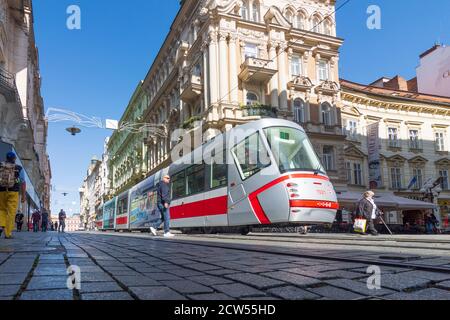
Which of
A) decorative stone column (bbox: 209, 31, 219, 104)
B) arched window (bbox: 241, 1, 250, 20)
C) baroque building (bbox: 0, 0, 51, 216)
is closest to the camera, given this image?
baroque building (bbox: 0, 0, 51, 216)

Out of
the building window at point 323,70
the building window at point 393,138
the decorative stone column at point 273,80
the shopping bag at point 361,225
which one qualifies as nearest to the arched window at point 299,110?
the decorative stone column at point 273,80

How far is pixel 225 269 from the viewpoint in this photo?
3604 mm

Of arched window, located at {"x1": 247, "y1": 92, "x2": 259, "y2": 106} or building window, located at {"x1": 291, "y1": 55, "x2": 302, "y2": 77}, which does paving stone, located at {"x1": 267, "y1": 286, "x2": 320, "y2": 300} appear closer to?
arched window, located at {"x1": 247, "y1": 92, "x2": 259, "y2": 106}

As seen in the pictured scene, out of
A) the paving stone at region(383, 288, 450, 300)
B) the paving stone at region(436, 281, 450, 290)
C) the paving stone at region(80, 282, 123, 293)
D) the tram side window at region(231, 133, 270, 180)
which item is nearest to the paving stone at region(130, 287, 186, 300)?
the paving stone at region(80, 282, 123, 293)

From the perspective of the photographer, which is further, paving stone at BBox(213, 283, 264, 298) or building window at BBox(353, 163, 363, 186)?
building window at BBox(353, 163, 363, 186)

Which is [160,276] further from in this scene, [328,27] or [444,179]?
[444,179]

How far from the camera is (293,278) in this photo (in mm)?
3000

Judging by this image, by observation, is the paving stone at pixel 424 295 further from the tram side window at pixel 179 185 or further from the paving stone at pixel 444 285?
the tram side window at pixel 179 185

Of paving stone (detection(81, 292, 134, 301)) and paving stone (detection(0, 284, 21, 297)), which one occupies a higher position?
paving stone (detection(0, 284, 21, 297))

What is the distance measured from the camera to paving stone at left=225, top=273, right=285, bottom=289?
8.96 ft

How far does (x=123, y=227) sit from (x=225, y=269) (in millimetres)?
23595

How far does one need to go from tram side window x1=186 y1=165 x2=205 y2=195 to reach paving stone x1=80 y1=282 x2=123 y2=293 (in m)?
10.9

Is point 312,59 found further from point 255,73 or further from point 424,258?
point 424,258
